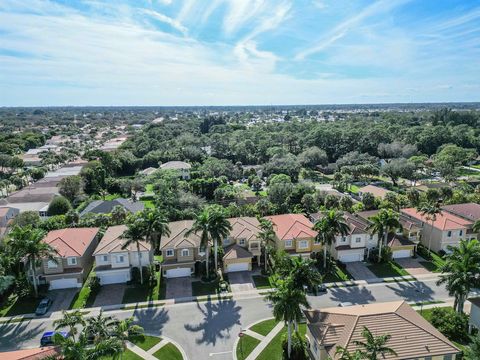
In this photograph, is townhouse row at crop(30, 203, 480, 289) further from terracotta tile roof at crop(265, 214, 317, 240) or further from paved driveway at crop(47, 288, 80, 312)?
paved driveway at crop(47, 288, 80, 312)

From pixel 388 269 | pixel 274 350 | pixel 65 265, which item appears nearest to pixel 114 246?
pixel 65 265

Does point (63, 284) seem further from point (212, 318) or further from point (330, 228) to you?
point (330, 228)

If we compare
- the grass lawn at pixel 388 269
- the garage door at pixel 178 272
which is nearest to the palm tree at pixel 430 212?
the grass lawn at pixel 388 269

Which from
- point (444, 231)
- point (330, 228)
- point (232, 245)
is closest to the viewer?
point (330, 228)

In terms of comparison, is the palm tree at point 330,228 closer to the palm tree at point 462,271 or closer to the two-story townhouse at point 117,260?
the palm tree at point 462,271

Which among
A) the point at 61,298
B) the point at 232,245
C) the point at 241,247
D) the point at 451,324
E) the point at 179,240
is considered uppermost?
the point at 179,240

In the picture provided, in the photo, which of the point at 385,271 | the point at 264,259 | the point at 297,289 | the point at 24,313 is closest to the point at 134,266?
the point at 24,313

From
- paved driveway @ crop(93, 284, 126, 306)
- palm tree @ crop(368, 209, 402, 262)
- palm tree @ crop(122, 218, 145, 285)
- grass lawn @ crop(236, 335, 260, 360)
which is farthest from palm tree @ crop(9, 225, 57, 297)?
palm tree @ crop(368, 209, 402, 262)
